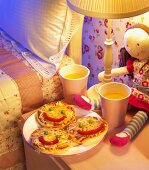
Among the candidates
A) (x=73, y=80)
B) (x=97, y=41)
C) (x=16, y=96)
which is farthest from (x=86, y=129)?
(x=97, y=41)

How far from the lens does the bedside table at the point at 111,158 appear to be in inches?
37.6

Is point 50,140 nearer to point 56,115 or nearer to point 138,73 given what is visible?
point 56,115

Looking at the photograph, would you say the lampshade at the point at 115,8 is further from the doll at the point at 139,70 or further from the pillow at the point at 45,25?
the pillow at the point at 45,25

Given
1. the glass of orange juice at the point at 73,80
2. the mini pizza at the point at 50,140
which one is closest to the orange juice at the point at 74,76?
the glass of orange juice at the point at 73,80

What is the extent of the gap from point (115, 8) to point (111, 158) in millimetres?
427

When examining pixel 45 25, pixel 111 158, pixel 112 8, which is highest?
pixel 112 8

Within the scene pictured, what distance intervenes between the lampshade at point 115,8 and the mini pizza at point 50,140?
0.37 meters

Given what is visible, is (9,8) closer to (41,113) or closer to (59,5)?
(59,5)

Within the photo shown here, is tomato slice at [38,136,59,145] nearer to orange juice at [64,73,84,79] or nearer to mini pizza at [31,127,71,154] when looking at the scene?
mini pizza at [31,127,71,154]

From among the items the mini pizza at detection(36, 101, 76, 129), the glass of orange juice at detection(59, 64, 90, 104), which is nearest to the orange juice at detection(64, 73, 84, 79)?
the glass of orange juice at detection(59, 64, 90, 104)

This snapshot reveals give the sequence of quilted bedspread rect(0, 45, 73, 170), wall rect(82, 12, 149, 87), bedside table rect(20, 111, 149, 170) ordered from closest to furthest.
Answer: bedside table rect(20, 111, 149, 170) → quilted bedspread rect(0, 45, 73, 170) → wall rect(82, 12, 149, 87)

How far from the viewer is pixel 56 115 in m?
1.09

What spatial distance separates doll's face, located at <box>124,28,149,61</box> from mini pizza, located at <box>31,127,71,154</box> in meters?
0.36

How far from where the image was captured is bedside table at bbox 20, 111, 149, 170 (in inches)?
37.6
